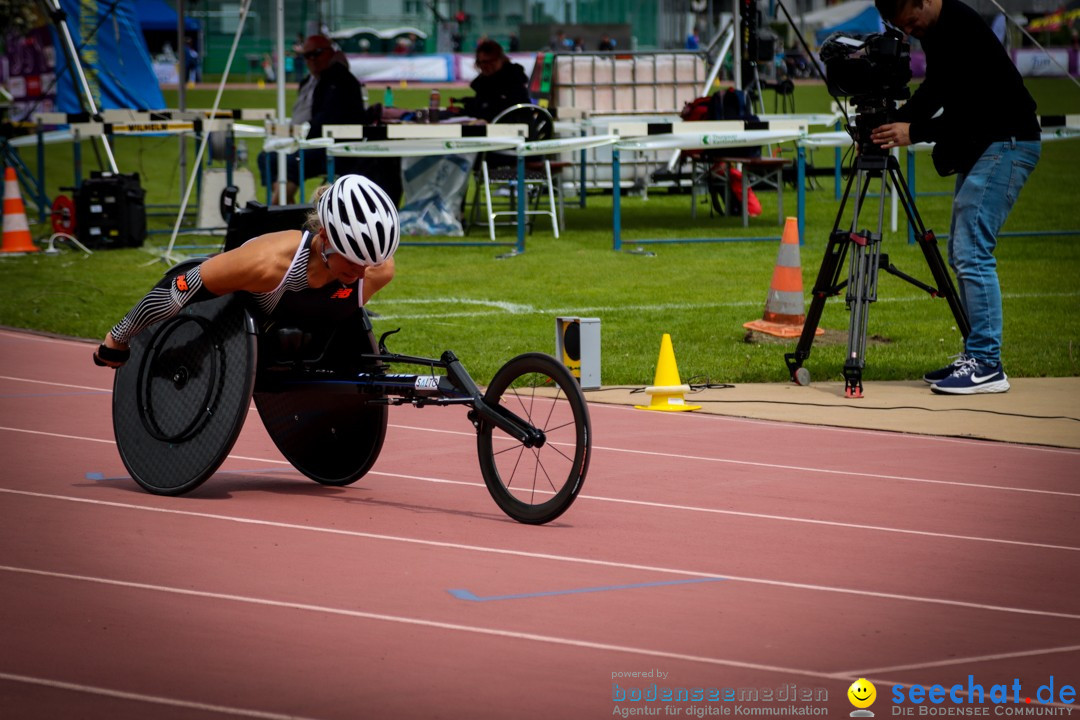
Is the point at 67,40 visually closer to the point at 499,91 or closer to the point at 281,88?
the point at 281,88

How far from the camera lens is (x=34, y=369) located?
9.88 meters

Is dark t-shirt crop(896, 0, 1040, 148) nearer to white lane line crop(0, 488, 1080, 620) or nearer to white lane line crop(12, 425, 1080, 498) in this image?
white lane line crop(12, 425, 1080, 498)

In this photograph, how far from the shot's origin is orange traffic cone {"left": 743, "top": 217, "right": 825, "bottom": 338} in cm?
1045

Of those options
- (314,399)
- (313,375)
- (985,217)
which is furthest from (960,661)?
(985,217)

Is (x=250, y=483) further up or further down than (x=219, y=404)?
further down

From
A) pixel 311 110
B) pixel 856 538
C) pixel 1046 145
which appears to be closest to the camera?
pixel 856 538

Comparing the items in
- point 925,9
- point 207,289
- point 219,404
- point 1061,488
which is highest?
point 925,9

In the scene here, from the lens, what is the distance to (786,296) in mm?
10617

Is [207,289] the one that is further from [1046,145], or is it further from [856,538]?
[1046,145]

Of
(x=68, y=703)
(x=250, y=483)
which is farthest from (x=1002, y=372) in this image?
(x=68, y=703)

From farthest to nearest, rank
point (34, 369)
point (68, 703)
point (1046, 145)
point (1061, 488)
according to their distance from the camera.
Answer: point (1046, 145), point (34, 369), point (1061, 488), point (68, 703)

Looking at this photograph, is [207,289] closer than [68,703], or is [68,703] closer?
[68,703]

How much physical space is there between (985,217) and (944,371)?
1031mm

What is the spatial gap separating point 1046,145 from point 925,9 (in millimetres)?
23606
